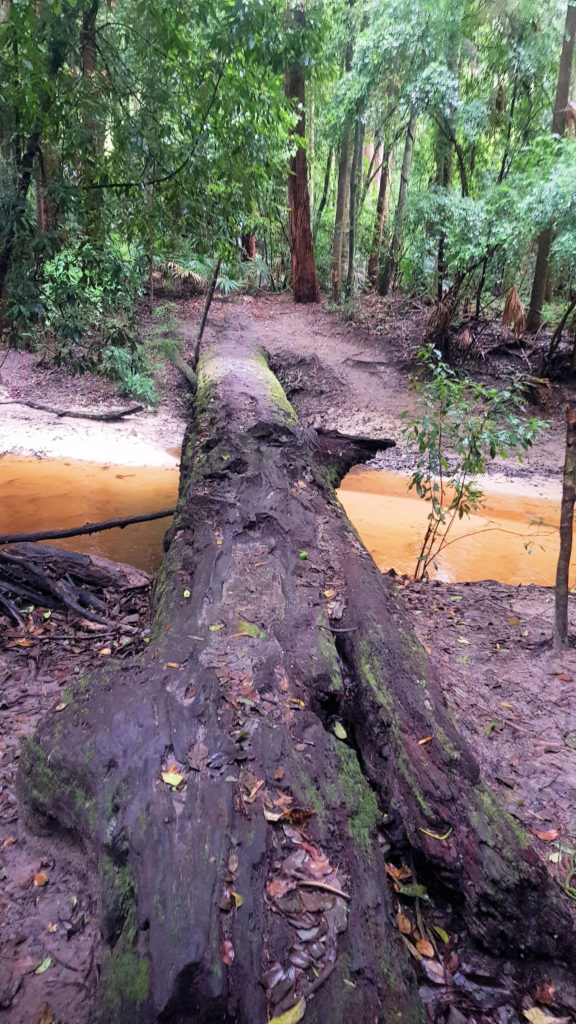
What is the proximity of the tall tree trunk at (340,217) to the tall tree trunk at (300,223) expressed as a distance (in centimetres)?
60

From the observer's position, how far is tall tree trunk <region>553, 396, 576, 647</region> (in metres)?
3.50

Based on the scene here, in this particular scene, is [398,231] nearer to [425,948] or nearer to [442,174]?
[442,174]

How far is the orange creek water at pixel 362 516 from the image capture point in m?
6.01

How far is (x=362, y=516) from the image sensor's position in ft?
24.4

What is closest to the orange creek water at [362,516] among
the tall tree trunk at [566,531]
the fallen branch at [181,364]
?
the tall tree trunk at [566,531]

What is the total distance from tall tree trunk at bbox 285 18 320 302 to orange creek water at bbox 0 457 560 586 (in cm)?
809

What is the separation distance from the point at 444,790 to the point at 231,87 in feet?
13.3

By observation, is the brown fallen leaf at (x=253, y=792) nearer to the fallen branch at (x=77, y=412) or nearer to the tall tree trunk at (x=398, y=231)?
the fallen branch at (x=77, y=412)

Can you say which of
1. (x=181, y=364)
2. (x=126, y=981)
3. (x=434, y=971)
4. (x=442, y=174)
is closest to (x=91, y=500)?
(x=181, y=364)

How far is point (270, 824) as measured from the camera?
168cm

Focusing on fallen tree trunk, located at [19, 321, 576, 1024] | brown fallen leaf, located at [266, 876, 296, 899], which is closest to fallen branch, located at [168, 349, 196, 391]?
fallen tree trunk, located at [19, 321, 576, 1024]

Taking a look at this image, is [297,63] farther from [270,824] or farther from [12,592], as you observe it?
[270,824]

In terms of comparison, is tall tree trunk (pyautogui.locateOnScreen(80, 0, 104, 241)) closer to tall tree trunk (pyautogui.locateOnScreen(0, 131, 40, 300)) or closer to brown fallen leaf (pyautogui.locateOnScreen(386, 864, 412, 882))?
tall tree trunk (pyautogui.locateOnScreen(0, 131, 40, 300))

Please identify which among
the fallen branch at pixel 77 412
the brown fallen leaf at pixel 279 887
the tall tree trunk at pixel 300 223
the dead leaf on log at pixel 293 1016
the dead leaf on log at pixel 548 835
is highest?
the tall tree trunk at pixel 300 223
